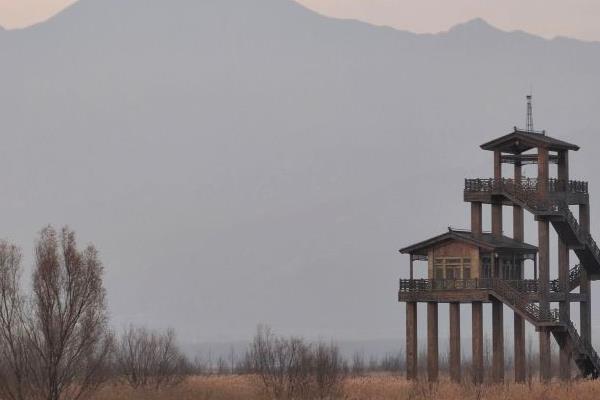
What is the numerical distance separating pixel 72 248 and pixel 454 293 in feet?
75.4

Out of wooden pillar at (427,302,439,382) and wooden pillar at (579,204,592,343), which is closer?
wooden pillar at (427,302,439,382)

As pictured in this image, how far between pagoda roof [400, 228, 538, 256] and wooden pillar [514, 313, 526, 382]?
11.5 ft

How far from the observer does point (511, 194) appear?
71875 mm

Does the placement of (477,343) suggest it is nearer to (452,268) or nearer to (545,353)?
(545,353)

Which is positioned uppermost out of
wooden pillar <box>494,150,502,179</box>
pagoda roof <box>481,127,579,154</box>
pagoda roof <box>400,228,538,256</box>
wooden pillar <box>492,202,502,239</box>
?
pagoda roof <box>481,127,579,154</box>

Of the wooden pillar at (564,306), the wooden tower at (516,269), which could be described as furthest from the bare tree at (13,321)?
the wooden pillar at (564,306)

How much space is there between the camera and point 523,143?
242 feet

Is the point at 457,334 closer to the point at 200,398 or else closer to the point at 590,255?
the point at 590,255

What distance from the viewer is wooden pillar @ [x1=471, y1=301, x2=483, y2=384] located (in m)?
72.8

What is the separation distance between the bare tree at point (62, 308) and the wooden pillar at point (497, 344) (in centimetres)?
2400

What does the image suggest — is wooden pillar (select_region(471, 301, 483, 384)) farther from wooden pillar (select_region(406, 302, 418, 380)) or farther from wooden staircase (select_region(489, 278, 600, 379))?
wooden pillar (select_region(406, 302, 418, 380))

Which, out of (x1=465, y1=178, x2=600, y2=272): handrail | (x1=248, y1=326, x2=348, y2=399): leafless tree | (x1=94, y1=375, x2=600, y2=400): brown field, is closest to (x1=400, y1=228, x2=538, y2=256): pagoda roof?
(x1=465, y1=178, x2=600, y2=272): handrail

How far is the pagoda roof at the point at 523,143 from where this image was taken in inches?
2813

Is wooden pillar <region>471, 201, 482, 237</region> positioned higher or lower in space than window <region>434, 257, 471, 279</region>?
higher
